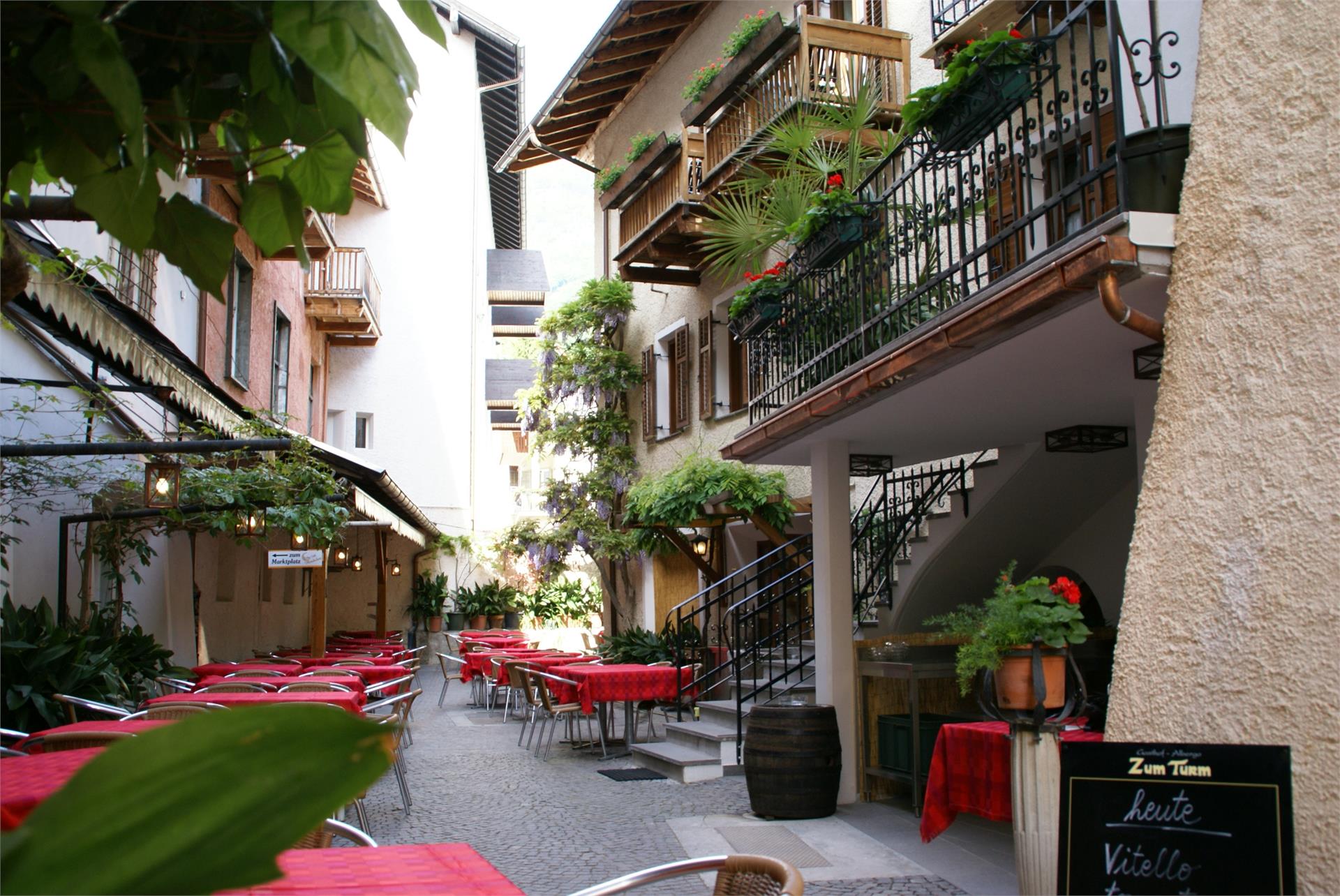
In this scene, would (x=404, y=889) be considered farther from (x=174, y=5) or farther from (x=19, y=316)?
(x=19, y=316)

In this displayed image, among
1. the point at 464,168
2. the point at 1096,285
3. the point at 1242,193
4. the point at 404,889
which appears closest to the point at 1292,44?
the point at 1242,193

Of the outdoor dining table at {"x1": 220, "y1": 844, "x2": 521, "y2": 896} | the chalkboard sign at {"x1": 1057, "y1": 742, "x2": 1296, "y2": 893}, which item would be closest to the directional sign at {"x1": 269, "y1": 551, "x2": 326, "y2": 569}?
the outdoor dining table at {"x1": 220, "y1": 844, "x2": 521, "y2": 896}

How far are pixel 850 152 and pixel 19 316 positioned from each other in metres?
5.68

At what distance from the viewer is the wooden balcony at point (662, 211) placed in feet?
44.6

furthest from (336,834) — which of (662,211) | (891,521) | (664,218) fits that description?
(662,211)

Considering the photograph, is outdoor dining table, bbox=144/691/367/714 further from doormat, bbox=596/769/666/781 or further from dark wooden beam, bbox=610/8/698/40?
dark wooden beam, bbox=610/8/698/40

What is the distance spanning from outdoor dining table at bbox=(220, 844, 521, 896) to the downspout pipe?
9.38 feet

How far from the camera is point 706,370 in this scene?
49.3 feet

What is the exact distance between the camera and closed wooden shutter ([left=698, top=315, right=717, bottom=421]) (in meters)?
14.7

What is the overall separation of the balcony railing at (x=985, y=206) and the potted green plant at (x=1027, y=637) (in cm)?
150

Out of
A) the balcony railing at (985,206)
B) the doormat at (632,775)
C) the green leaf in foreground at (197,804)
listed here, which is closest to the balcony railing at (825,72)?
the balcony railing at (985,206)

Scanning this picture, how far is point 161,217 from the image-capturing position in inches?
45.9

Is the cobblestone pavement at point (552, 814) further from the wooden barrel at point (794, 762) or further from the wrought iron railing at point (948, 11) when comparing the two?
the wrought iron railing at point (948, 11)

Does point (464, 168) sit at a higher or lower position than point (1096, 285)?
higher
